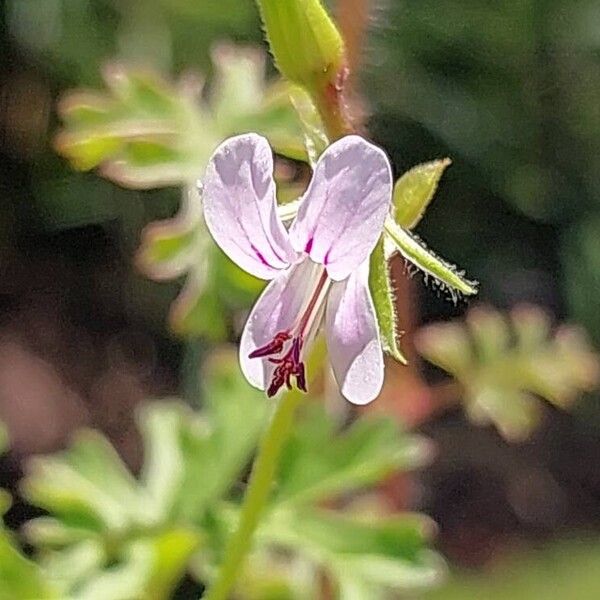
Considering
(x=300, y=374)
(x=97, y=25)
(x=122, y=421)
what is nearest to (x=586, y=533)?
(x=122, y=421)

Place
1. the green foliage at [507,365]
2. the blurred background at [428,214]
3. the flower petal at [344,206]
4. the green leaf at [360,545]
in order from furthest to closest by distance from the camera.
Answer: the blurred background at [428,214]
the green foliage at [507,365]
the green leaf at [360,545]
the flower petal at [344,206]

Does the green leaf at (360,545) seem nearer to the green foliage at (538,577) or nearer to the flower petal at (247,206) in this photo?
the flower petal at (247,206)

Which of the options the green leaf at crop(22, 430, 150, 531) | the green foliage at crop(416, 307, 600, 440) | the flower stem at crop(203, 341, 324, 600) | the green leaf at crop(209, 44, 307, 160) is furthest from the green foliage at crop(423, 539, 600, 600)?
the flower stem at crop(203, 341, 324, 600)

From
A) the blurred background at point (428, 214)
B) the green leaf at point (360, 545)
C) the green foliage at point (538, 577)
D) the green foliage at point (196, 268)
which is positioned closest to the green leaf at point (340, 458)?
the green leaf at point (360, 545)

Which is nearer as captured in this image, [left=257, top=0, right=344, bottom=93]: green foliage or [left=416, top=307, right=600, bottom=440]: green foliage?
[left=257, top=0, right=344, bottom=93]: green foliage

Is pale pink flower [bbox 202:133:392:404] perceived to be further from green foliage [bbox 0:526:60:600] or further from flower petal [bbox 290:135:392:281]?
green foliage [bbox 0:526:60:600]

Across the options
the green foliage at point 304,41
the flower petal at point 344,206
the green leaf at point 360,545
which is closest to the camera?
the flower petal at point 344,206

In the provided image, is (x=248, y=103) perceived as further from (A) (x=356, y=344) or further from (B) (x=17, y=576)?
(A) (x=356, y=344)
